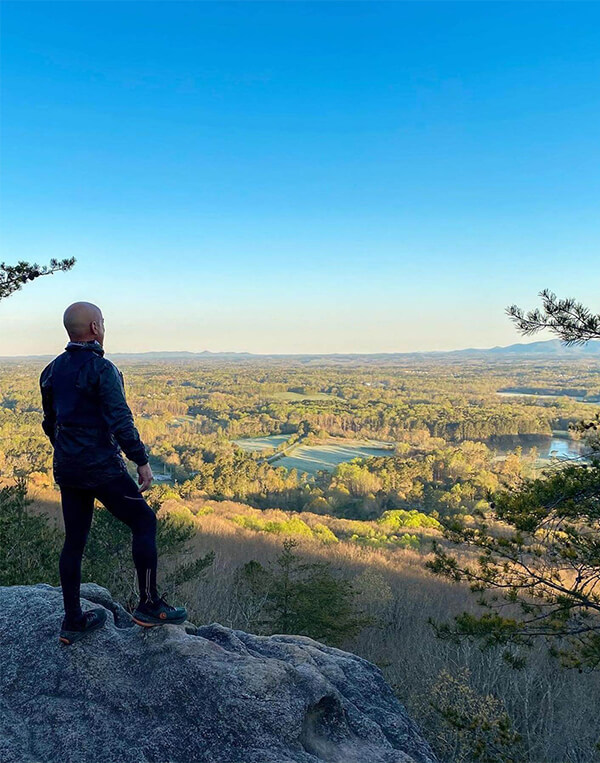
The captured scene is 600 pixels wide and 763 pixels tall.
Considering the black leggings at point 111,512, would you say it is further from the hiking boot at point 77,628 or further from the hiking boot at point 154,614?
the hiking boot at point 154,614

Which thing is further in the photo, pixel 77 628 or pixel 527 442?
pixel 527 442

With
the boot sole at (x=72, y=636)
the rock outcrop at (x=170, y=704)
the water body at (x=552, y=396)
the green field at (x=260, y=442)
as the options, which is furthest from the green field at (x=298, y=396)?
the boot sole at (x=72, y=636)

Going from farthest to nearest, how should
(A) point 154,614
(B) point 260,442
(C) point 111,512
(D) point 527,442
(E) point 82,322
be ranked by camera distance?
1. (B) point 260,442
2. (D) point 527,442
3. (A) point 154,614
4. (C) point 111,512
5. (E) point 82,322

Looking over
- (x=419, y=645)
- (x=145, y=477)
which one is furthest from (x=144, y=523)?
(x=419, y=645)

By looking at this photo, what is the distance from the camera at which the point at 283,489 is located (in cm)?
5181

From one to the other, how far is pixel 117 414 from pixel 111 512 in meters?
0.75

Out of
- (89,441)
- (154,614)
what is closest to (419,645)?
(154,614)

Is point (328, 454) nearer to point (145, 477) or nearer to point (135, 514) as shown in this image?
point (135, 514)

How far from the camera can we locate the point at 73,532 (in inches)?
134

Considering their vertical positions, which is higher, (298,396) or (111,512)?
(111,512)

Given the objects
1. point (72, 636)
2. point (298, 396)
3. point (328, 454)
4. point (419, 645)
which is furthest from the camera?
point (298, 396)

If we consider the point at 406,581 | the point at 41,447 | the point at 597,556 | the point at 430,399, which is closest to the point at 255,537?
the point at 406,581

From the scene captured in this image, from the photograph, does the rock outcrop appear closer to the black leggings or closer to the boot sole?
the boot sole

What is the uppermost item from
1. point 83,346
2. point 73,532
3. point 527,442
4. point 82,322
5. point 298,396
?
point 82,322
